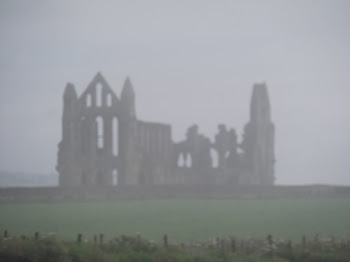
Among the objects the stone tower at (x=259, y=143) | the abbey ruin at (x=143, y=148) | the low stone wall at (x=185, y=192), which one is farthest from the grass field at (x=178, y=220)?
the stone tower at (x=259, y=143)

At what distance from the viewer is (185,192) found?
145ft

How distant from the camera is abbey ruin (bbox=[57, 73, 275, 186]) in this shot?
50812mm

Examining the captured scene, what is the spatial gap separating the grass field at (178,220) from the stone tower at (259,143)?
23.8 metres

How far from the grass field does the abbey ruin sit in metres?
15.0

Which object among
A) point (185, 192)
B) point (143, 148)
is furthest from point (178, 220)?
point (143, 148)

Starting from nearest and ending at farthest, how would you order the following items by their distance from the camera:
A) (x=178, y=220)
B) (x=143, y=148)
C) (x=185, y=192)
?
(x=178, y=220) < (x=185, y=192) < (x=143, y=148)

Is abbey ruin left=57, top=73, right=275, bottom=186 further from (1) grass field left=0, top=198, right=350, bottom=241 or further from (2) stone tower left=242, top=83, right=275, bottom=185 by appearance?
(1) grass field left=0, top=198, right=350, bottom=241

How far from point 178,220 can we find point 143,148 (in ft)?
93.3

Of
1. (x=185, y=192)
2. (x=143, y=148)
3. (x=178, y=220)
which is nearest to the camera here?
(x=178, y=220)

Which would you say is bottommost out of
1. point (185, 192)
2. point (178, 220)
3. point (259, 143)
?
point (178, 220)

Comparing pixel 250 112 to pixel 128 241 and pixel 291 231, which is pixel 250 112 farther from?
pixel 128 241

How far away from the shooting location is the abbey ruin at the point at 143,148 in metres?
50.8

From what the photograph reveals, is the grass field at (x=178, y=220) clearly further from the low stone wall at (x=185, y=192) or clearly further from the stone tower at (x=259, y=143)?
the stone tower at (x=259, y=143)

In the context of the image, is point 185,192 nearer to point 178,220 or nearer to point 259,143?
point 178,220
